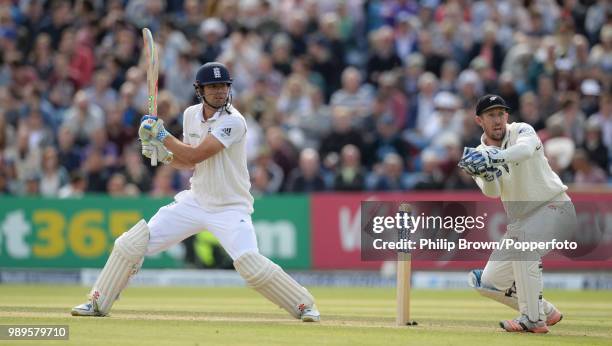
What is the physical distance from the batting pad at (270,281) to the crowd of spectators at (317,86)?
24.3 feet

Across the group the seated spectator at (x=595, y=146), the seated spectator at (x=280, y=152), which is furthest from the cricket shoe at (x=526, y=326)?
the seated spectator at (x=280, y=152)

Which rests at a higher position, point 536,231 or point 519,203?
point 519,203

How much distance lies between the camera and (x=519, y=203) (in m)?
9.59

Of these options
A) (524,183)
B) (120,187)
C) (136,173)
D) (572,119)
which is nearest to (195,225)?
(524,183)

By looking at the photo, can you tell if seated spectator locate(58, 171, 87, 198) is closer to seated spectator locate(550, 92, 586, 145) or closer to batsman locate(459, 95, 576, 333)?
seated spectator locate(550, 92, 586, 145)

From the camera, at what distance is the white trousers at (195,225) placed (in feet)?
32.0

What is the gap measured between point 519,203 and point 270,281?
2.07m

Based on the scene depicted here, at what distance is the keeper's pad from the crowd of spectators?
7574 mm

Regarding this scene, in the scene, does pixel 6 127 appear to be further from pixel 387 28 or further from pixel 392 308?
pixel 392 308

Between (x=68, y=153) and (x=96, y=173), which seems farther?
(x=68, y=153)

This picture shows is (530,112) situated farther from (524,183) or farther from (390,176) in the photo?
(524,183)

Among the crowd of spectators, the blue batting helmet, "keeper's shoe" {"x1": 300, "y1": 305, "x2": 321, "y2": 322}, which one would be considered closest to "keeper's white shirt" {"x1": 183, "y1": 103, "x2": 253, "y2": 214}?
the blue batting helmet

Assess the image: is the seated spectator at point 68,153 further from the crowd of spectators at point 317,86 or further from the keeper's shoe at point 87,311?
the keeper's shoe at point 87,311

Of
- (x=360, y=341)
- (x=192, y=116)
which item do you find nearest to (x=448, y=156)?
(x=192, y=116)
